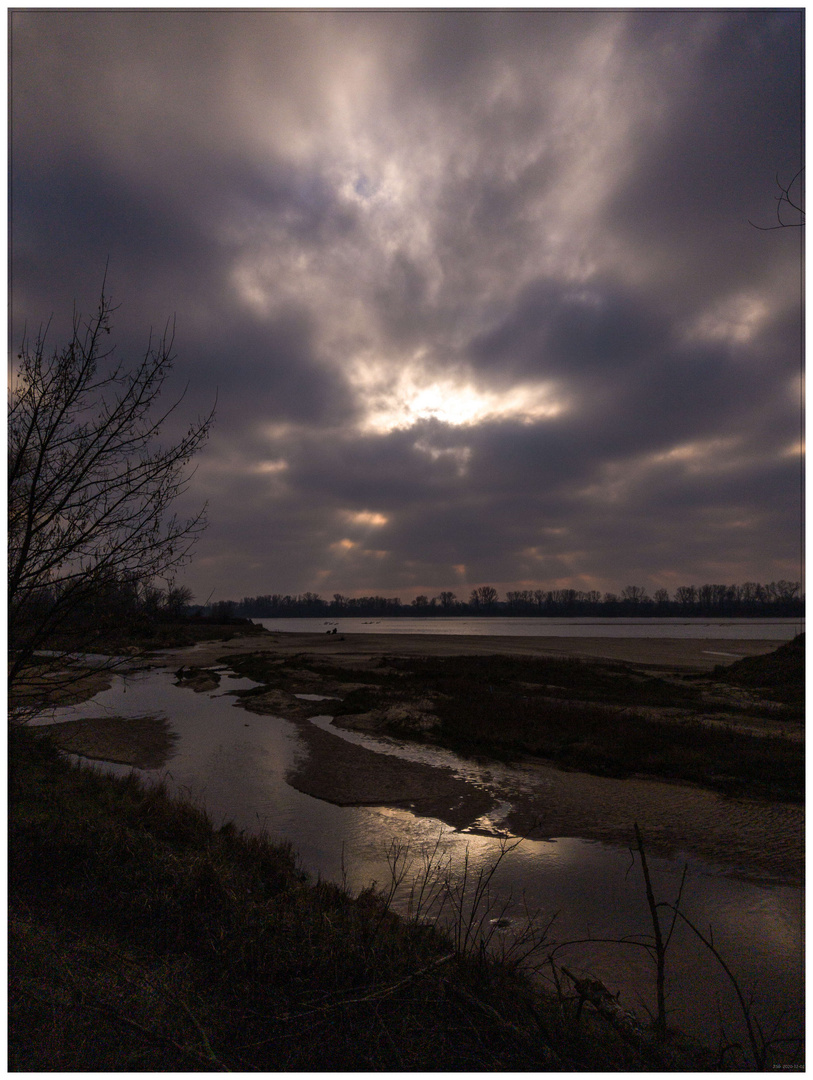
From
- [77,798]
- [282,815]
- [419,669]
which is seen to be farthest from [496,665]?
[77,798]

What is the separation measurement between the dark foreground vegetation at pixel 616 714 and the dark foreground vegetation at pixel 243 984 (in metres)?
11.0

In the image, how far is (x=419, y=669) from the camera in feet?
125

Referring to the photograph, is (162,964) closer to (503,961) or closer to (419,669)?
(503,961)

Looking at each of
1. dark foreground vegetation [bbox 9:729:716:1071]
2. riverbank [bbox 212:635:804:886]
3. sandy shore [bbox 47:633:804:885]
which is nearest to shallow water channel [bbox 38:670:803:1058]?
sandy shore [bbox 47:633:804:885]

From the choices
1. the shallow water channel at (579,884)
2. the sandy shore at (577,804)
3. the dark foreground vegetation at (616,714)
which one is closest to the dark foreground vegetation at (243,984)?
the shallow water channel at (579,884)

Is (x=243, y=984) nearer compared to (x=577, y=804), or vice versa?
(x=243, y=984)

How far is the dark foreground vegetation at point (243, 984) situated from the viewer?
3775 mm

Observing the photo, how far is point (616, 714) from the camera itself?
815 inches

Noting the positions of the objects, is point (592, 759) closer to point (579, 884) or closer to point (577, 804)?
point (577, 804)

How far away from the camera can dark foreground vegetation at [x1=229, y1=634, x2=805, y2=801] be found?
14.5 metres

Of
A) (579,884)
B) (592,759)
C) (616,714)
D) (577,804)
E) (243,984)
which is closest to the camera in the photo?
(243,984)

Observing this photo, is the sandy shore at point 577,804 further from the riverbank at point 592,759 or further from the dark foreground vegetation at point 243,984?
the dark foreground vegetation at point 243,984

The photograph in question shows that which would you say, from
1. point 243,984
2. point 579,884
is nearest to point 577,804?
point 579,884

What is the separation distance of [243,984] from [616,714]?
1934 centimetres
